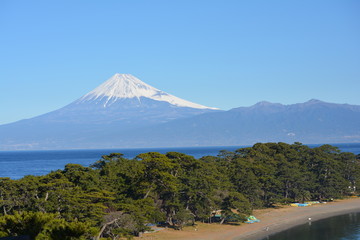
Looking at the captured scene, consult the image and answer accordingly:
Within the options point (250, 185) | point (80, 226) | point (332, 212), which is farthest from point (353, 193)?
point (80, 226)

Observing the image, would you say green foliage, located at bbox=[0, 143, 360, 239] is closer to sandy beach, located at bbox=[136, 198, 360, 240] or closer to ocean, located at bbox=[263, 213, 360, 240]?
sandy beach, located at bbox=[136, 198, 360, 240]

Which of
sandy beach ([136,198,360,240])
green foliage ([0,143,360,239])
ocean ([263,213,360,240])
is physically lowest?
ocean ([263,213,360,240])

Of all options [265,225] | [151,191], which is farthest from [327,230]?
[151,191]

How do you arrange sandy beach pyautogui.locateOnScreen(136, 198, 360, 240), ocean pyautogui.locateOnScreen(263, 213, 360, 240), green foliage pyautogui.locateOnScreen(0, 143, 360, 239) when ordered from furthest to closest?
1. ocean pyautogui.locateOnScreen(263, 213, 360, 240)
2. sandy beach pyautogui.locateOnScreen(136, 198, 360, 240)
3. green foliage pyautogui.locateOnScreen(0, 143, 360, 239)

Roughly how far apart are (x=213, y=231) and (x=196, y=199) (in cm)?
408

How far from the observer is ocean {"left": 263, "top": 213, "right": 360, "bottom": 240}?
165 feet

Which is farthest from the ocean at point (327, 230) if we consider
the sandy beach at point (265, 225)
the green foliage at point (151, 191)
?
the green foliage at point (151, 191)

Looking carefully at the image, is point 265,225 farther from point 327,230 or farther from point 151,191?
point 151,191

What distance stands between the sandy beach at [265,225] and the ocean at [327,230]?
141 cm

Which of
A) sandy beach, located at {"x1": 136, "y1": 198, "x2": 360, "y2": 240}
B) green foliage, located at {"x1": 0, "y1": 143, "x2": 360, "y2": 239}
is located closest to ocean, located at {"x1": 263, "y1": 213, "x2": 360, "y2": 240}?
sandy beach, located at {"x1": 136, "y1": 198, "x2": 360, "y2": 240}

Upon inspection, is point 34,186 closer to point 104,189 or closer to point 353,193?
point 104,189

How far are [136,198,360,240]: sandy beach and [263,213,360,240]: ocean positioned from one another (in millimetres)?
1411

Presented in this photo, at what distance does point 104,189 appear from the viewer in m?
46.0

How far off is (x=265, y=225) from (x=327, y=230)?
7.06 metres
